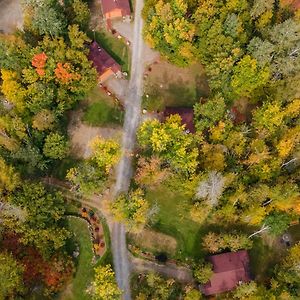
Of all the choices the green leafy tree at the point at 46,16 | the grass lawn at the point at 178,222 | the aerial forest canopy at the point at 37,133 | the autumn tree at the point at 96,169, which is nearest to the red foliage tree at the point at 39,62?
the aerial forest canopy at the point at 37,133

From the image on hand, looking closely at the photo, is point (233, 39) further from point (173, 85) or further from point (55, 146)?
point (55, 146)

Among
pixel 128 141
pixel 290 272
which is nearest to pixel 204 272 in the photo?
pixel 290 272

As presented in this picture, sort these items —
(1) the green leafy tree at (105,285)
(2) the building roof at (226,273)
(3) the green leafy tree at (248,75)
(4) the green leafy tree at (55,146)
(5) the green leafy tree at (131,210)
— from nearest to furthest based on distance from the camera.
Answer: (1) the green leafy tree at (105,285)
(5) the green leafy tree at (131,210)
(2) the building roof at (226,273)
(4) the green leafy tree at (55,146)
(3) the green leafy tree at (248,75)

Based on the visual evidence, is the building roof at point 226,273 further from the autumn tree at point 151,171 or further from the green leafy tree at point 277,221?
the autumn tree at point 151,171

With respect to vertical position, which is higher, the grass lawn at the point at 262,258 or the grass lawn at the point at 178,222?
the grass lawn at the point at 178,222

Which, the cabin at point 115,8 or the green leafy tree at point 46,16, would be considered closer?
the green leafy tree at point 46,16

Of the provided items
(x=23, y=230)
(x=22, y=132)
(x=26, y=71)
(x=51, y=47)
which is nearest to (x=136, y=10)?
(x=51, y=47)

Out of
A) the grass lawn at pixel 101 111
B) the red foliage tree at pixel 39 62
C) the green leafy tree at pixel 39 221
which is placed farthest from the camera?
the grass lawn at pixel 101 111
